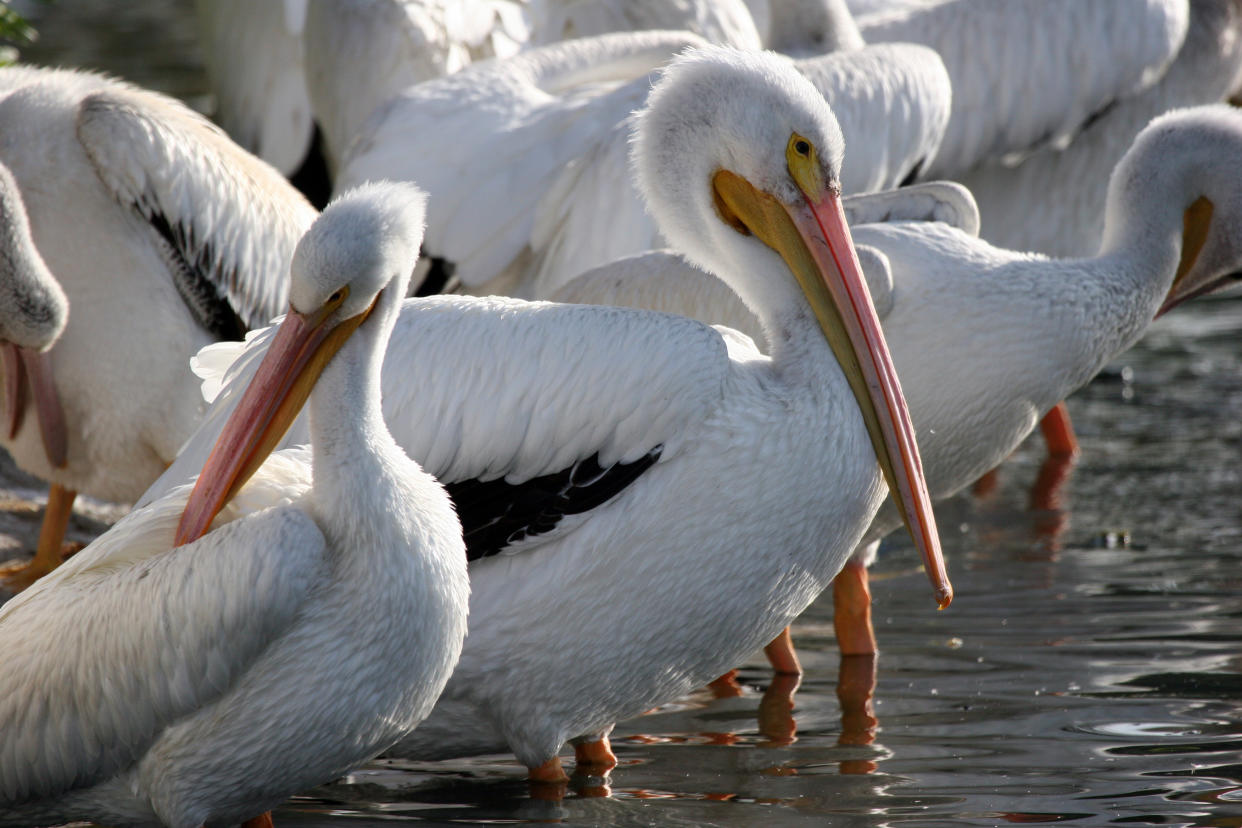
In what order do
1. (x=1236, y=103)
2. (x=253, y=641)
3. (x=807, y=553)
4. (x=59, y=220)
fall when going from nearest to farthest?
(x=253, y=641) < (x=807, y=553) < (x=59, y=220) < (x=1236, y=103)

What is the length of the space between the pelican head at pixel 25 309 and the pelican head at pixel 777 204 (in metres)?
1.58

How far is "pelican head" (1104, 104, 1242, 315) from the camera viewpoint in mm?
4219

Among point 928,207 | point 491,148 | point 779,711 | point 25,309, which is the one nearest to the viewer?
point 779,711

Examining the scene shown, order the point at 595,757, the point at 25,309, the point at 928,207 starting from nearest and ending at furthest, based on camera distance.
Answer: the point at 595,757 → the point at 25,309 → the point at 928,207

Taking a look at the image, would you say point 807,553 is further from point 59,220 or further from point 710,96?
point 59,220

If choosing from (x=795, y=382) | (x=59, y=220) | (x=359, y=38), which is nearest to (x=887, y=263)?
(x=795, y=382)

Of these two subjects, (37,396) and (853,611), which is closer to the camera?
(853,611)

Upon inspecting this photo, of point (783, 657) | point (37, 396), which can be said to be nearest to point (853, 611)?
point (783, 657)

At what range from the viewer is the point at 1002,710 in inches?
154

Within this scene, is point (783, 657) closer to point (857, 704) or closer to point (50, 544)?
point (857, 704)

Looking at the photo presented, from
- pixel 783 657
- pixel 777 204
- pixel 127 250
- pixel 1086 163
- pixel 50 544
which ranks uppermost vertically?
pixel 777 204

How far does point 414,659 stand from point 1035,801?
1.26 metres

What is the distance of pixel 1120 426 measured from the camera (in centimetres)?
678

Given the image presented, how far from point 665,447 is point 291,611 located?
2.43 feet
